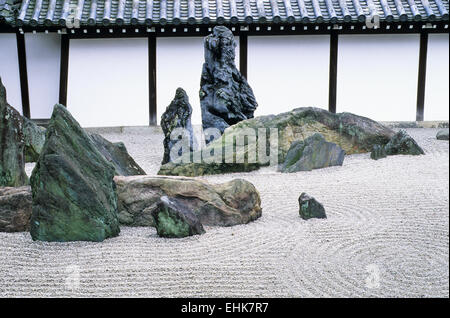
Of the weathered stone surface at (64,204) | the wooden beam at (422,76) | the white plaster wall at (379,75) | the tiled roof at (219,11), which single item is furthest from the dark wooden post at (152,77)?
the weathered stone surface at (64,204)

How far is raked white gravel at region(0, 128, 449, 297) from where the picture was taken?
12.9 feet

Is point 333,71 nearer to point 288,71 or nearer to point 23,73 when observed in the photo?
point 288,71

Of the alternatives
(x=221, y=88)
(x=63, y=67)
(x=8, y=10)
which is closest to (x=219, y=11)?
(x=221, y=88)

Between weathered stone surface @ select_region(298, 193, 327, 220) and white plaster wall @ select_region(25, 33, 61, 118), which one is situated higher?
white plaster wall @ select_region(25, 33, 61, 118)

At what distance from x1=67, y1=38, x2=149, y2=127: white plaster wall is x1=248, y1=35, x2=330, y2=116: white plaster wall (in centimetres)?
241

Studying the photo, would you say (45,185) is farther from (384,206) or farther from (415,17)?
(415,17)

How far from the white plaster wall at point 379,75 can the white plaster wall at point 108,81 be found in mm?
4361

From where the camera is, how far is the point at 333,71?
13.0 meters

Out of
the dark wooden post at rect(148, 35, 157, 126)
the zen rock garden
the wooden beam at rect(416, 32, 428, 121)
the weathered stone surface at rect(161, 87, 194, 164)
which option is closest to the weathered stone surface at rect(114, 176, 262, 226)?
the zen rock garden

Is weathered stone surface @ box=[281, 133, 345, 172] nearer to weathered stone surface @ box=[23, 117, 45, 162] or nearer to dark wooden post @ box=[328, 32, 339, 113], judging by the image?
weathered stone surface @ box=[23, 117, 45, 162]

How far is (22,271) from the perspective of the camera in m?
4.45

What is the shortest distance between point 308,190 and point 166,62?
665 cm

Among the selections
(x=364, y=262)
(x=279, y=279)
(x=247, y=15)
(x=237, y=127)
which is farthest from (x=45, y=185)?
(x=247, y=15)

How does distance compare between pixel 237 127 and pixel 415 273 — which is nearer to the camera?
pixel 415 273
